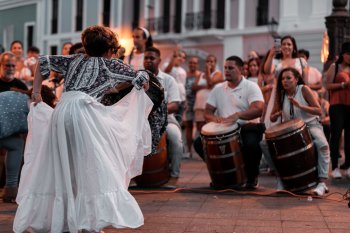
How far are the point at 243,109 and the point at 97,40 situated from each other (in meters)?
3.61

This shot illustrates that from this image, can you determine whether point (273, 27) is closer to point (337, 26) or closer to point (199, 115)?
point (199, 115)

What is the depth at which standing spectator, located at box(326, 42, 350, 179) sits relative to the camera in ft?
32.5

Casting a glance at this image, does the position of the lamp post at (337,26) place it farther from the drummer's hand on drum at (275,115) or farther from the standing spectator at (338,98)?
the drummer's hand on drum at (275,115)

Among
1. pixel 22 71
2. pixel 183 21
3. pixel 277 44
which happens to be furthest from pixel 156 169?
pixel 183 21

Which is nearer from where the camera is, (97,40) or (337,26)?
(97,40)

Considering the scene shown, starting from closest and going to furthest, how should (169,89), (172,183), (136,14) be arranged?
(172,183), (169,89), (136,14)

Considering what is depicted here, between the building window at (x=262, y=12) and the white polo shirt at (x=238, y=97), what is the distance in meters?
24.8

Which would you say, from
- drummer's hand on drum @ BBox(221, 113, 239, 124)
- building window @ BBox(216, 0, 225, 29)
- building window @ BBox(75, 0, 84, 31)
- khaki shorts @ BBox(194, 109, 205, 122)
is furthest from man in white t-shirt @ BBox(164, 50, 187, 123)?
building window @ BBox(75, 0, 84, 31)

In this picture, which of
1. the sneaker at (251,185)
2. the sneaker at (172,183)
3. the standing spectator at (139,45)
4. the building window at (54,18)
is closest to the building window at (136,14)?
the building window at (54,18)

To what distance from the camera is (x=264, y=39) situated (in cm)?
3322

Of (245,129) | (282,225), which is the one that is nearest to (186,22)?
(245,129)

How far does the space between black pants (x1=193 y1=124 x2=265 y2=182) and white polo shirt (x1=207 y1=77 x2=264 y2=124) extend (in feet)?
0.69

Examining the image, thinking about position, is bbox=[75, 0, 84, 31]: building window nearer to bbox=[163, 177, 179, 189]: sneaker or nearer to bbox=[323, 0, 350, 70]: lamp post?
bbox=[323, 0, 350, 70]: lamp post

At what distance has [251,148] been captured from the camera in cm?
880
